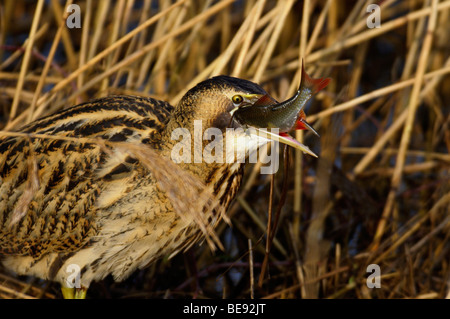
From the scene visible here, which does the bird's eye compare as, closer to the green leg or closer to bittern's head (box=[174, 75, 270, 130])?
bittern's head (box=[174, 75, 270, 130])

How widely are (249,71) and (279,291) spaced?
100cm

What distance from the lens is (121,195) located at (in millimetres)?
2127

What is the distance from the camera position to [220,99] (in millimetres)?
2018

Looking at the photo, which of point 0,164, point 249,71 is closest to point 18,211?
point 0,164

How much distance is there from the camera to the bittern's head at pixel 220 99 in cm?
200

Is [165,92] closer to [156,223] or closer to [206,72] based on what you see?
[206,72]

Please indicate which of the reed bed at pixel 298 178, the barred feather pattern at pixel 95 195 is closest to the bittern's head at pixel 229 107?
the barred feather pattern at pixel 95 195

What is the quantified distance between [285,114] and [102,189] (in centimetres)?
68

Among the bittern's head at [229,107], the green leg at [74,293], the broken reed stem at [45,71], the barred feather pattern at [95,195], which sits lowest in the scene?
the green leg at [74,293]

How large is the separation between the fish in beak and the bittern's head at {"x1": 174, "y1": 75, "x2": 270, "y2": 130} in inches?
2.5

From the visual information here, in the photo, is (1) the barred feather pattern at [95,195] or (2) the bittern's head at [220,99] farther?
(1) the barred feather pattern at [95,195]

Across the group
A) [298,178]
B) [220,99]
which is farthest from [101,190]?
[298,178]

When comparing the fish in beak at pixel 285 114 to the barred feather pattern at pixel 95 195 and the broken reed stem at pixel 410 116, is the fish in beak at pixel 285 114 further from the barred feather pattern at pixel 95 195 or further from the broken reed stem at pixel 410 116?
the broken reed stem at pixel 410 116

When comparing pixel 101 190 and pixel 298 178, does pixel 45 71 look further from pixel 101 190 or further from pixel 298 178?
pixel 298 178
